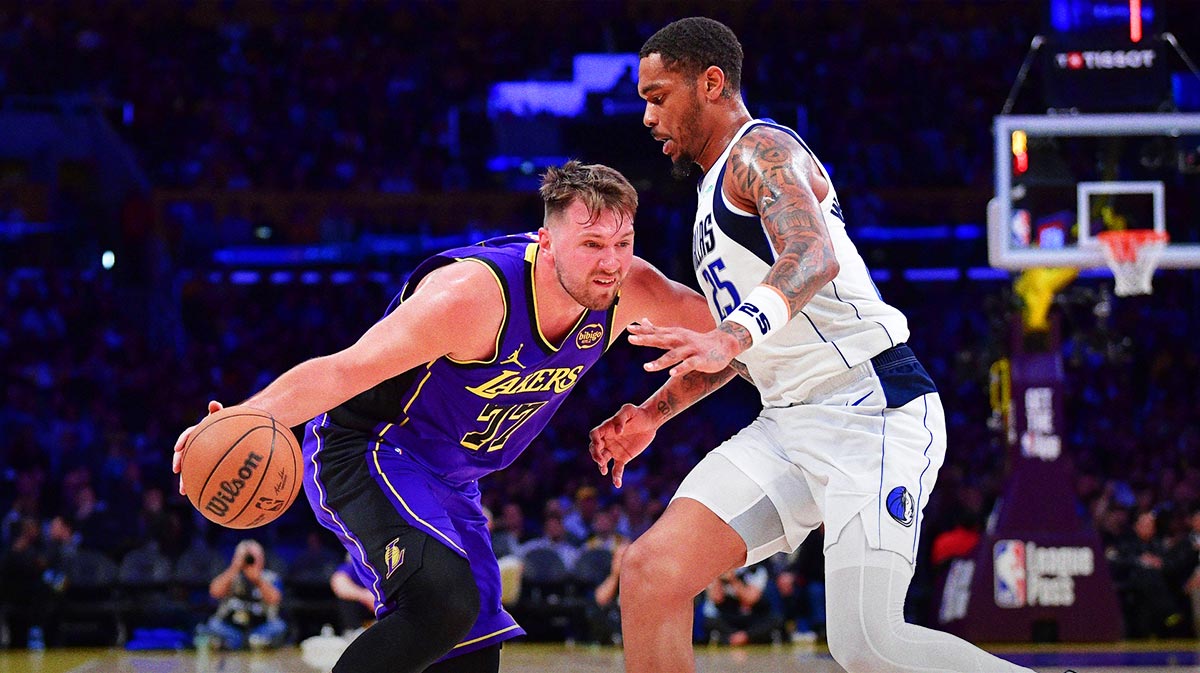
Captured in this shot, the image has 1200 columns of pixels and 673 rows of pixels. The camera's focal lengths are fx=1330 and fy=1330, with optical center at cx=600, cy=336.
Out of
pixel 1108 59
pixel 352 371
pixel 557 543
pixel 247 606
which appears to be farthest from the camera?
pixel 557 543

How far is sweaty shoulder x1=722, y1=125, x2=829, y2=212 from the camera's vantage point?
3699 millimetres

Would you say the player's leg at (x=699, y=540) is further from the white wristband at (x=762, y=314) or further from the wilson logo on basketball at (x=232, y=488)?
the wilson logo on basketball at (x=232, y=488)

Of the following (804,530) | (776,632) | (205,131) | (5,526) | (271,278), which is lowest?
(776,632)

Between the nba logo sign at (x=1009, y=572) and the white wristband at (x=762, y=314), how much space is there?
28.8 feet

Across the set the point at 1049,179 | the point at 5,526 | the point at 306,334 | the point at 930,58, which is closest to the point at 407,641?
the point at 1049,179

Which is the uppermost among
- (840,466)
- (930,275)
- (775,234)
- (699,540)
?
(930,275)

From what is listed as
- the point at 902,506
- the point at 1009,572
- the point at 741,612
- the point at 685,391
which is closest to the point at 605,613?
the point at 741,612

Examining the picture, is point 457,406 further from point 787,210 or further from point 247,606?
point 247,606

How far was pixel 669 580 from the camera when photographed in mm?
3768

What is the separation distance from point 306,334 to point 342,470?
13.8 metres

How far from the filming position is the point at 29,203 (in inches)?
697

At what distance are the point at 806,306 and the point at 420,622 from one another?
1.44 m

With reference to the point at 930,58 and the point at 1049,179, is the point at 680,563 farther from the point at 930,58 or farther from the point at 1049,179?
the point at 930,58

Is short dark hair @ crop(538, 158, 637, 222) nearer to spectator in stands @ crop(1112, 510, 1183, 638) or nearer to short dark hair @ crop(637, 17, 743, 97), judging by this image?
short dark hair @ crop(637, 17, 743, 97)
